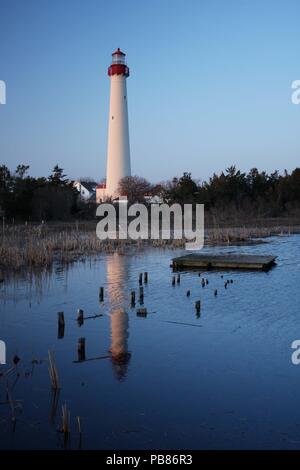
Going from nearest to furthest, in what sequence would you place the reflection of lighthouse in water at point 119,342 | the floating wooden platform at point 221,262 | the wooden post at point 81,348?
the reflection of lighthouse in water at point 119,342 < the wooden post at point 81,348 < the floating wooden platform at point 221,262

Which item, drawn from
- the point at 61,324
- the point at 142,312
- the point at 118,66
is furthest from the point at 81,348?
the point at 118,66

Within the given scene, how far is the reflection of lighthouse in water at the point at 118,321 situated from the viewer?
849 centimetres

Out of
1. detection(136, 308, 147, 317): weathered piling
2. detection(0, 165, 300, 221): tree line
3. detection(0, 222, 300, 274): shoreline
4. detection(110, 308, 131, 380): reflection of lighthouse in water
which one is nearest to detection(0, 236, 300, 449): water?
detection(110, 308, 131, 380): reflection of lighthouse in water

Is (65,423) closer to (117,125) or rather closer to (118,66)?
(117,125)

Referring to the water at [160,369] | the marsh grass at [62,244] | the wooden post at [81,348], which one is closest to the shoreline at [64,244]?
the marsh grass at [62,244]

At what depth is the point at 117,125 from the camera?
151 ft

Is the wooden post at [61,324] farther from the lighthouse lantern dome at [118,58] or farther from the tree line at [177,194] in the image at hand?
the lighthouse lantern dome at [118,58]

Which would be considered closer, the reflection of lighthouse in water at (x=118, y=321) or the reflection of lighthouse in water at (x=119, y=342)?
the reflection of lighthouse in water at (x=119, y=342)

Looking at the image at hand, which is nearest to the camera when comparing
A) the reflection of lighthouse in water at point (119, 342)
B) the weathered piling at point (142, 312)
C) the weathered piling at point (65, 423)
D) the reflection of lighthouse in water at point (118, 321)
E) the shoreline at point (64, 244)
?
the weathered piling at point (65, 423)

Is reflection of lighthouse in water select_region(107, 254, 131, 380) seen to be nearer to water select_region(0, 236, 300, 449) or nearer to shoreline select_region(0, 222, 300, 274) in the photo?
water select_region(0, 236, 300, 449)

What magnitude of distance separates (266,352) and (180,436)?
3506 mm

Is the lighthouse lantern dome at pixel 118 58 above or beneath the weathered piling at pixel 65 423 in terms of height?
above

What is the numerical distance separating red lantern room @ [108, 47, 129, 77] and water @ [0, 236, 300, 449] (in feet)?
114

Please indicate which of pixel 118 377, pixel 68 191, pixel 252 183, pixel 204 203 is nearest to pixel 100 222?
pixel 68 191
